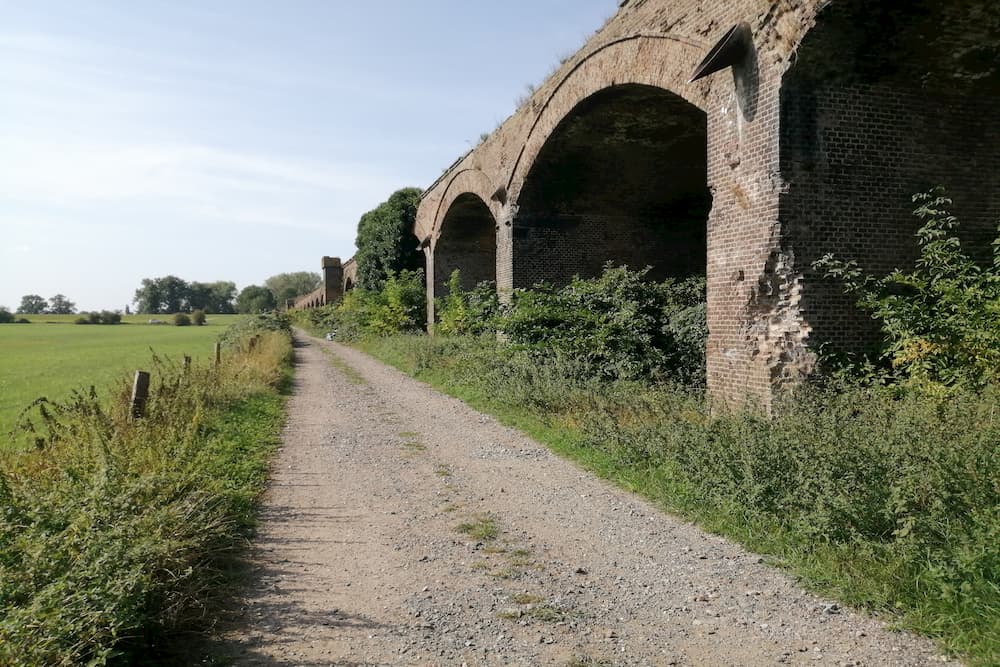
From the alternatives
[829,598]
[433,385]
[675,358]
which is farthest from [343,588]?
[433,385]

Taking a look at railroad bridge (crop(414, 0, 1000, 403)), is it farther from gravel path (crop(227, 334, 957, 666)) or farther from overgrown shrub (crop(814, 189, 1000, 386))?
gravel path (crop(227, 334, 957, 666))

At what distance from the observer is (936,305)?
7.18 metres

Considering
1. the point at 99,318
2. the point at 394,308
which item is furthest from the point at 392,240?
the point at 99,318

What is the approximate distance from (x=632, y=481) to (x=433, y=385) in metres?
8.03

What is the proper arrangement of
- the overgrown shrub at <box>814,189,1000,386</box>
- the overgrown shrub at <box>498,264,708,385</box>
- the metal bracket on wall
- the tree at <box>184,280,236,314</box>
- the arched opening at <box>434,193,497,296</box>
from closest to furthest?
1. the overgrown shrub at <box>814,189,1000,386</box>
2. the metal bracket on wall
3. the overgrown shrub at <box>498,264,708,385</box>
4. the arched opening at <box>434,193,497,296</box>
5. the tree at <box>184,280,236,314</box>

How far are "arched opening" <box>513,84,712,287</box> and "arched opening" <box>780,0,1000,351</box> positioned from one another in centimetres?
543

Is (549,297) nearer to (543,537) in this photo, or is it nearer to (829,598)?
(543,537)

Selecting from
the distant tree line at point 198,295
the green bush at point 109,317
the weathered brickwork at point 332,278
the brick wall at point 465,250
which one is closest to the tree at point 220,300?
Answer: the distant tree line at point 198,295

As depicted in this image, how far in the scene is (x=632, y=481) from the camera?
19.7 feet

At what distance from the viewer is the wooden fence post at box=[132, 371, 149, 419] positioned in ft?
22.2

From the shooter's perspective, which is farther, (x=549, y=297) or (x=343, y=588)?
(x=549, y=297)

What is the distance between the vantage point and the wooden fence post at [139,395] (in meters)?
6.75

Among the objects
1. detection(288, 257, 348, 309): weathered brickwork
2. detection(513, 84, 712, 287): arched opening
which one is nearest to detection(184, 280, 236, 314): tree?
detection(288, 257, 348, 309): weathered brickwork

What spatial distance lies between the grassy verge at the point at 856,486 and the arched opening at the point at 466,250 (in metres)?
16.5
